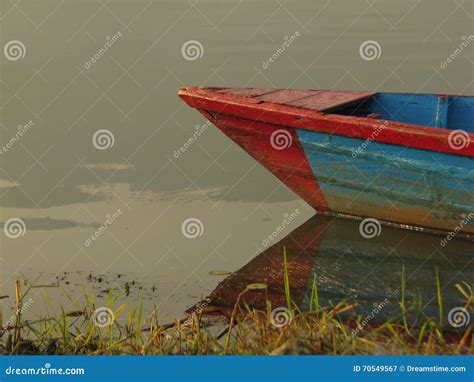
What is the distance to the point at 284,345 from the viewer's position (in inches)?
191

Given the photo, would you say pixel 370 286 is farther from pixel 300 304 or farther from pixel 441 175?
pixel 441 175

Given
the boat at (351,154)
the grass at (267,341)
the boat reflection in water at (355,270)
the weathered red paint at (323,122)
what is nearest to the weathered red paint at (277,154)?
the boat at (351,154)

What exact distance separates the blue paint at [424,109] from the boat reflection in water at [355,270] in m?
1.37

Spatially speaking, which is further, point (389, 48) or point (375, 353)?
point (389, 48)

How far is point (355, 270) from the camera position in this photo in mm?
7859

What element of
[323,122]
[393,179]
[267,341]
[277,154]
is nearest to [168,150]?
[277,154]

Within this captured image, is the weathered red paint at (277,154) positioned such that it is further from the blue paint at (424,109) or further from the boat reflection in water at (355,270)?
the blue paint at (424,109)

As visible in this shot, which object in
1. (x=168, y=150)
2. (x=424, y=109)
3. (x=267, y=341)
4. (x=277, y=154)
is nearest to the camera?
(x=267, y=341)

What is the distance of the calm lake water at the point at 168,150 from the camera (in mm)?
7805

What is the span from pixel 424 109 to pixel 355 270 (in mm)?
2488

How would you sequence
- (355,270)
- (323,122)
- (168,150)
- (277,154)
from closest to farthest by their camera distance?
(355,270) < (323,122) < (277,154) < (168,150)

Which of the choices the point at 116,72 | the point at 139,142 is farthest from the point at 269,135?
the point at 116,72

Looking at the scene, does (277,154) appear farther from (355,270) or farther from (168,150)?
(168,150)

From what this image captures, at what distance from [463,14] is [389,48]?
11.1ft
